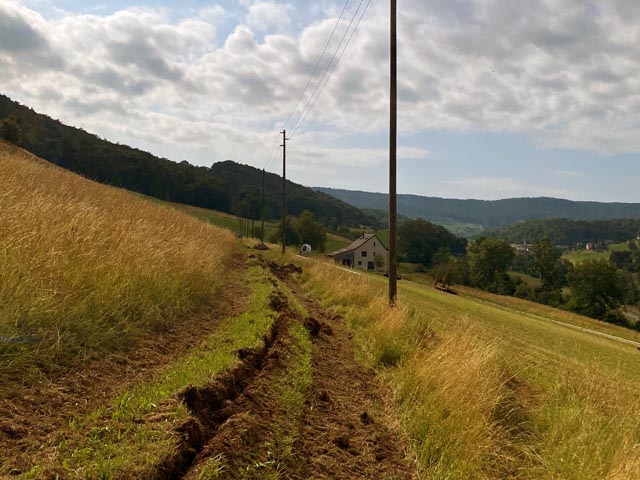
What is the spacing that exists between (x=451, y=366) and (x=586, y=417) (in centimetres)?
168

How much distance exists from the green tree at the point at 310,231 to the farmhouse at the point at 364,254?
222 inches

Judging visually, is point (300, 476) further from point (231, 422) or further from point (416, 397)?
point (416, 397)

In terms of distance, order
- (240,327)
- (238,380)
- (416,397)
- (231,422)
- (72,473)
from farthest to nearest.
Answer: (240,327)
(416,397)
(238,380)
(231,422)
(72,473)

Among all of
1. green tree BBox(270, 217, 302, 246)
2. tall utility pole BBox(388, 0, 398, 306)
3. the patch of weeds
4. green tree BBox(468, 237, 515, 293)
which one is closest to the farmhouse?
green tree BBox(270, 217, 302, 246)

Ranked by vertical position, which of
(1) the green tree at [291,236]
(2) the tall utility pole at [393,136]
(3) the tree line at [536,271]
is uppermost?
(2) the tall utility pole at [393,136]

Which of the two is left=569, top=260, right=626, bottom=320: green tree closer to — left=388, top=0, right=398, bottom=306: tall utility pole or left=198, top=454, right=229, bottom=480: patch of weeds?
left=388, top=0, right=398, bottom=306: tall utility pole

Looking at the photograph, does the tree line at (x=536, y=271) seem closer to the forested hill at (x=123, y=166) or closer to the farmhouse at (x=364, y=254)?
the farmhouse at (x=364, y=254)

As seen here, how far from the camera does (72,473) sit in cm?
296

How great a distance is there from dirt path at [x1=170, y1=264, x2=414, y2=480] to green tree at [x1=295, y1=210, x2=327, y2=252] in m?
84.7

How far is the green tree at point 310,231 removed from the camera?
92062mm

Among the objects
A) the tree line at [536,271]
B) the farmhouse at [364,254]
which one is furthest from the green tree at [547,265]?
the farmhouse at [364,254]

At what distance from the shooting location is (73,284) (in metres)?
5.86

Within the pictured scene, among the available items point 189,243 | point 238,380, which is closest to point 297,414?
point 238,380

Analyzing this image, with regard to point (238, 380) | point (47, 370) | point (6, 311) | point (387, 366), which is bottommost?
point (387, 366)
